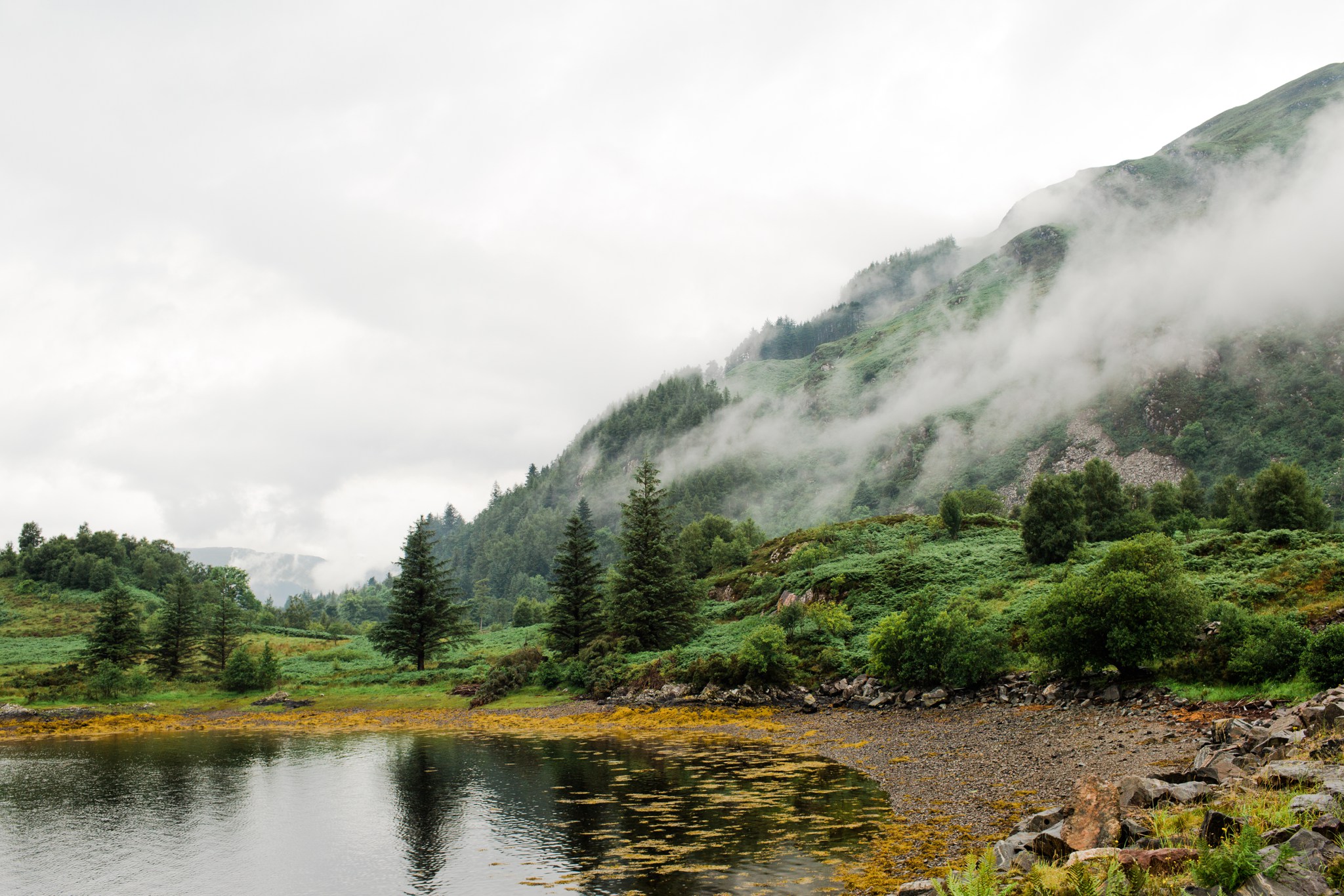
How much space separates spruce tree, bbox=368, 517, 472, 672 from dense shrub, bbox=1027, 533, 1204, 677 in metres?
54.1

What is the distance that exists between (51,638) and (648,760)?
10063cm

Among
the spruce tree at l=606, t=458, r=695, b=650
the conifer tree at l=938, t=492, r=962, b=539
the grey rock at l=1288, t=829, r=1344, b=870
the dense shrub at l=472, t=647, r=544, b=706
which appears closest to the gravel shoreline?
the grey rock at l=1288, t=829, r=1344, b=870

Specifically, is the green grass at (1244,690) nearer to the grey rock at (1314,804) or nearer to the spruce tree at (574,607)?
the grey rock at (1314,804)

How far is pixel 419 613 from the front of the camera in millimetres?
70062

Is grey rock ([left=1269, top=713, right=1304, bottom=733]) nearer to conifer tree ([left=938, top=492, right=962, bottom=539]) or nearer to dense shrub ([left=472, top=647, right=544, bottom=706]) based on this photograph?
dense shrub ([left=472, top=647, right=544, bottom=706])

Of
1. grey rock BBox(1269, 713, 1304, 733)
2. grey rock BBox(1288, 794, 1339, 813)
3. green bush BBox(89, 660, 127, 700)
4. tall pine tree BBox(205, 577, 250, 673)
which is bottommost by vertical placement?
grey rock BBox(1269, 713, 1304, 733)

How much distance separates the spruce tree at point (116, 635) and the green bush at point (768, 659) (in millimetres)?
57958

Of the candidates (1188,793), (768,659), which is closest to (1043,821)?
(1188,793)

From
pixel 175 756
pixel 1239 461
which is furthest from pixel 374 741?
pixel 1239 461

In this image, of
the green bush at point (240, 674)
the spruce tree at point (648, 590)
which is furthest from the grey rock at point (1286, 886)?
the green bush at point (240, 674)

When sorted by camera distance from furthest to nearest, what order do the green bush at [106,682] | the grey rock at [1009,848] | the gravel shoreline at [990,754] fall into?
the green bush at [106,682]
the gravel shoreline at [990,754]
the grey rock at [1009,848]

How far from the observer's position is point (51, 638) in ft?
299

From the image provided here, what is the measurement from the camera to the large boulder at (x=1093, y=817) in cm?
1230

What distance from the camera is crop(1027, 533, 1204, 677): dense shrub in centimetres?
3081
